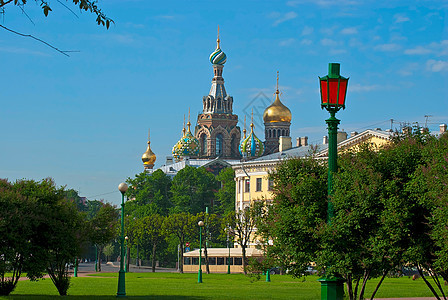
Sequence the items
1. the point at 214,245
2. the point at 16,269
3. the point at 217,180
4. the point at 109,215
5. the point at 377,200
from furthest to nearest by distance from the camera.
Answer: the point at 217,180, the point at 214,245, the point at 109,215, the point at 16,269, the point at 377,200

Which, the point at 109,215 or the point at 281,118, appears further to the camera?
the point at 281,118

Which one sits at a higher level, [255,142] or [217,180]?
[255,142]

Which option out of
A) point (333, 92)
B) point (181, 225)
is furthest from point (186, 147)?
point (333, 92)

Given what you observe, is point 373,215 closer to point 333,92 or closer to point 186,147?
point 333,92

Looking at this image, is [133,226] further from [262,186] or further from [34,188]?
[34,188]

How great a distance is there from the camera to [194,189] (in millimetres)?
128500

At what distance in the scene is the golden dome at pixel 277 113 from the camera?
494 ft

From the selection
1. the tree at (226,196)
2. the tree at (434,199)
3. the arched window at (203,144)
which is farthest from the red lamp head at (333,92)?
the arched window at (203,144)

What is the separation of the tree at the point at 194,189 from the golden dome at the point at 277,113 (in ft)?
80.3

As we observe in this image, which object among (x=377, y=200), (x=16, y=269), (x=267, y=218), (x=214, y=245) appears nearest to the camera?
(x=377, y=200)

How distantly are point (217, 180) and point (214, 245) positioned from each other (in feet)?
74.4

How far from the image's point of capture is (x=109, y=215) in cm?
3641

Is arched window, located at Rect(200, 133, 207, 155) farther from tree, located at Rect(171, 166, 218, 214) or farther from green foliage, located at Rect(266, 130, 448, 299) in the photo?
green foliage, located at Rect(266, 130, 448, 299)

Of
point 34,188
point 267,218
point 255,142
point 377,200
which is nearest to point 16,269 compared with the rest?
point 34,188
